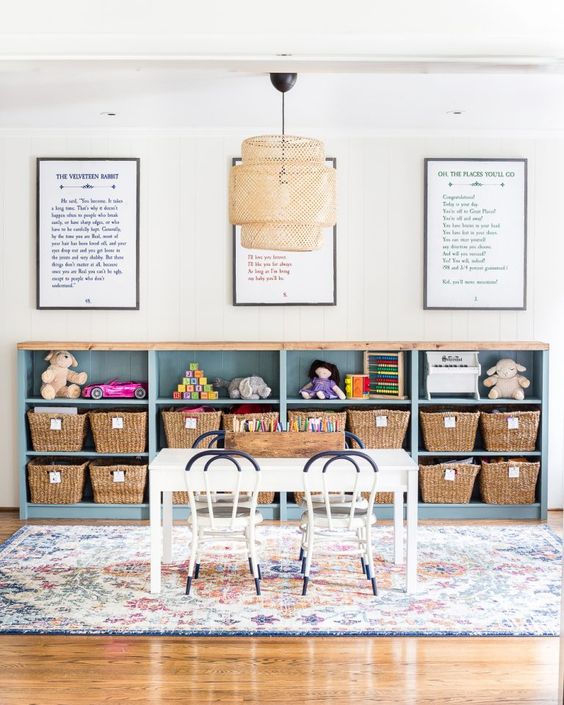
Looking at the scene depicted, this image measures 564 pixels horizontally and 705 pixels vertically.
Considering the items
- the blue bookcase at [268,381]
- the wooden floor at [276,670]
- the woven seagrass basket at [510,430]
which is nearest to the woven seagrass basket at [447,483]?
the blue bookcase at [268,381]

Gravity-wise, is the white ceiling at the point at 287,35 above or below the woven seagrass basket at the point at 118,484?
above

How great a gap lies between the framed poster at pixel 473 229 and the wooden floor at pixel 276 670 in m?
2.91

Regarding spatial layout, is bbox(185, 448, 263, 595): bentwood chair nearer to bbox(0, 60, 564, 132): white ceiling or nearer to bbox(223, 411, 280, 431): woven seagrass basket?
bbox(223, 411, 280, 431): woven seagrass basket

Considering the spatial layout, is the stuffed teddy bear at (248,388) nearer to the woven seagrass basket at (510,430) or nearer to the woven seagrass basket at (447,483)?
the woven seagrass basket at (447,483)

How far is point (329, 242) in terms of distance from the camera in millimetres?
6281

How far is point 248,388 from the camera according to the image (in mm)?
6035

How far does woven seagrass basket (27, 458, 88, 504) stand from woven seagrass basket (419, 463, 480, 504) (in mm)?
2304

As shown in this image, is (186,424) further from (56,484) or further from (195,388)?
(56,484)

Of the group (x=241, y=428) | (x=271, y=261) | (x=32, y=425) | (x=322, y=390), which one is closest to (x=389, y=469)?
(x=241, y=428)

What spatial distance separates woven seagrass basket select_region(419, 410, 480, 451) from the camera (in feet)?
20.0

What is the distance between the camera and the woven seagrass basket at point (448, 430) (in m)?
6.08

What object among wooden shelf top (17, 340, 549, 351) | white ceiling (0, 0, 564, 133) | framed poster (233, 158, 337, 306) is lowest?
wooden shelf top (17, 340, 549, 351)

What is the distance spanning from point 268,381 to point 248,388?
34cm

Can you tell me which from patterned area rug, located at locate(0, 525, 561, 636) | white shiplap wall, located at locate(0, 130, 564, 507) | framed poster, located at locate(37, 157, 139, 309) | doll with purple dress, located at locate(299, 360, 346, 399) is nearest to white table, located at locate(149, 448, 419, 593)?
patterned area rug, located at locate(0, 525, 561, 636)
